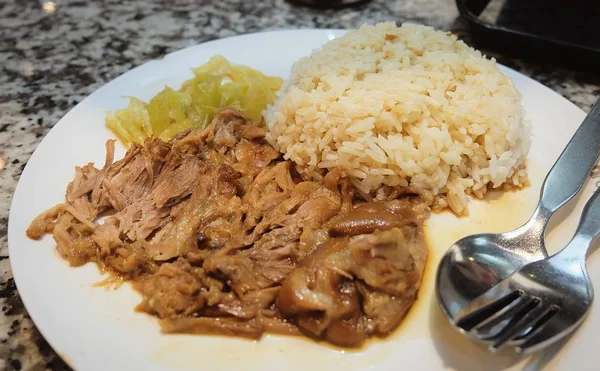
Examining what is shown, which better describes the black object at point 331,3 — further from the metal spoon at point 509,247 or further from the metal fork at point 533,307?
the metal fork at point 533,307

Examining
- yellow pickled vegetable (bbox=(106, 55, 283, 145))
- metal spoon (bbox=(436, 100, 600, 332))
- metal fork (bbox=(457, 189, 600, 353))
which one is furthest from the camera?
yellow pickled vegetable (bbox=(106, 55, 283, 145))

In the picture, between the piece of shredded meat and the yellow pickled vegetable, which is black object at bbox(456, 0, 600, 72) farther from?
the piece of shredded meat

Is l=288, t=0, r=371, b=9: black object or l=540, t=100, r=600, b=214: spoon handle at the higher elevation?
l=540, t=100, r=600, b=214: spoon handle

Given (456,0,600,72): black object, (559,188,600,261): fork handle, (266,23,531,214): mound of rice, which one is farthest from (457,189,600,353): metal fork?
(456,0,600,72): black object

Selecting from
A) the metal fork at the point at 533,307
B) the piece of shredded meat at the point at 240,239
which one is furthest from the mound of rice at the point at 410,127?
the metal fork at the point at 533,307

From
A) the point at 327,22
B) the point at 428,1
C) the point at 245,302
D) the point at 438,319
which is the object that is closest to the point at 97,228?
the point at 245,302

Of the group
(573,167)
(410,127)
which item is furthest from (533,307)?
(410,127)

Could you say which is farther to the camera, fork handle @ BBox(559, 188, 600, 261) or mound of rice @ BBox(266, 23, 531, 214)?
mound of rice @ BBox(266, 23, 531, 214)
